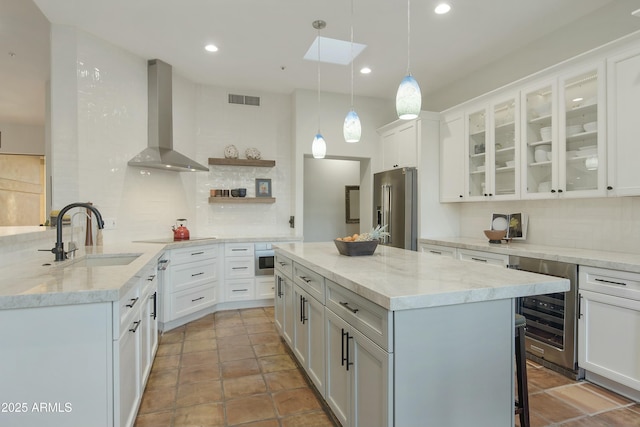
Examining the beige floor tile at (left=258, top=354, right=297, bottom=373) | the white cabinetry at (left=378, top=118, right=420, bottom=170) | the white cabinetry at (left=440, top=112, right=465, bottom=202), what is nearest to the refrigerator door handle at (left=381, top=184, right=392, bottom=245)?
the white cabinetry at (left=378, top=118, right=420, bottom=170)

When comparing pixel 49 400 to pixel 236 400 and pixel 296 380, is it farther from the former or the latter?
pixel 296 380

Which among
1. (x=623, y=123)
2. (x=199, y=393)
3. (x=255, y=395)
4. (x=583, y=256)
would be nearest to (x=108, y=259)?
(x=199, y=393)

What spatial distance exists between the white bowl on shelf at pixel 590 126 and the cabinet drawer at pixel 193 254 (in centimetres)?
392

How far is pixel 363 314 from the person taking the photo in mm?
1582

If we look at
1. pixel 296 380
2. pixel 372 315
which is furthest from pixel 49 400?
pixel 296 380

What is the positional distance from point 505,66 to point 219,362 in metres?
4.28

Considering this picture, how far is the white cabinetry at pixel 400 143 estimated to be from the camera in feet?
14.7

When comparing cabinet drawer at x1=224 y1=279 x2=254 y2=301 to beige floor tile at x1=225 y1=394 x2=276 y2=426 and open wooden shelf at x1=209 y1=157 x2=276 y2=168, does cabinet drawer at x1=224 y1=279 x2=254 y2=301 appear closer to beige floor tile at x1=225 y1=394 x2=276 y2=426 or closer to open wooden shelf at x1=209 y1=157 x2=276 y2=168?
open wooden shelf at x1=209 y1=157 x2=276 y2=168

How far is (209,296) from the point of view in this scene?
4.14 meters

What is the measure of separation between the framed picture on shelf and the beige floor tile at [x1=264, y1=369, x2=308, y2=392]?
285cm

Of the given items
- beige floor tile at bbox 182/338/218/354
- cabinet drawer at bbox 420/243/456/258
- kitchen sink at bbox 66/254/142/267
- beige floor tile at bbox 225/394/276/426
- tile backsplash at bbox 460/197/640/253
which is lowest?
beige floor tile at bbox 182/338/218/354

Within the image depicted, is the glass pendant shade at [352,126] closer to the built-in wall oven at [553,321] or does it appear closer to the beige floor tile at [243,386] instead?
the built-in wall oven at [553,321]

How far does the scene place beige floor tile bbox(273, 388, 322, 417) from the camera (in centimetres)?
218

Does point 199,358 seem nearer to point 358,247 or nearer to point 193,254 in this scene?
point 193,254
